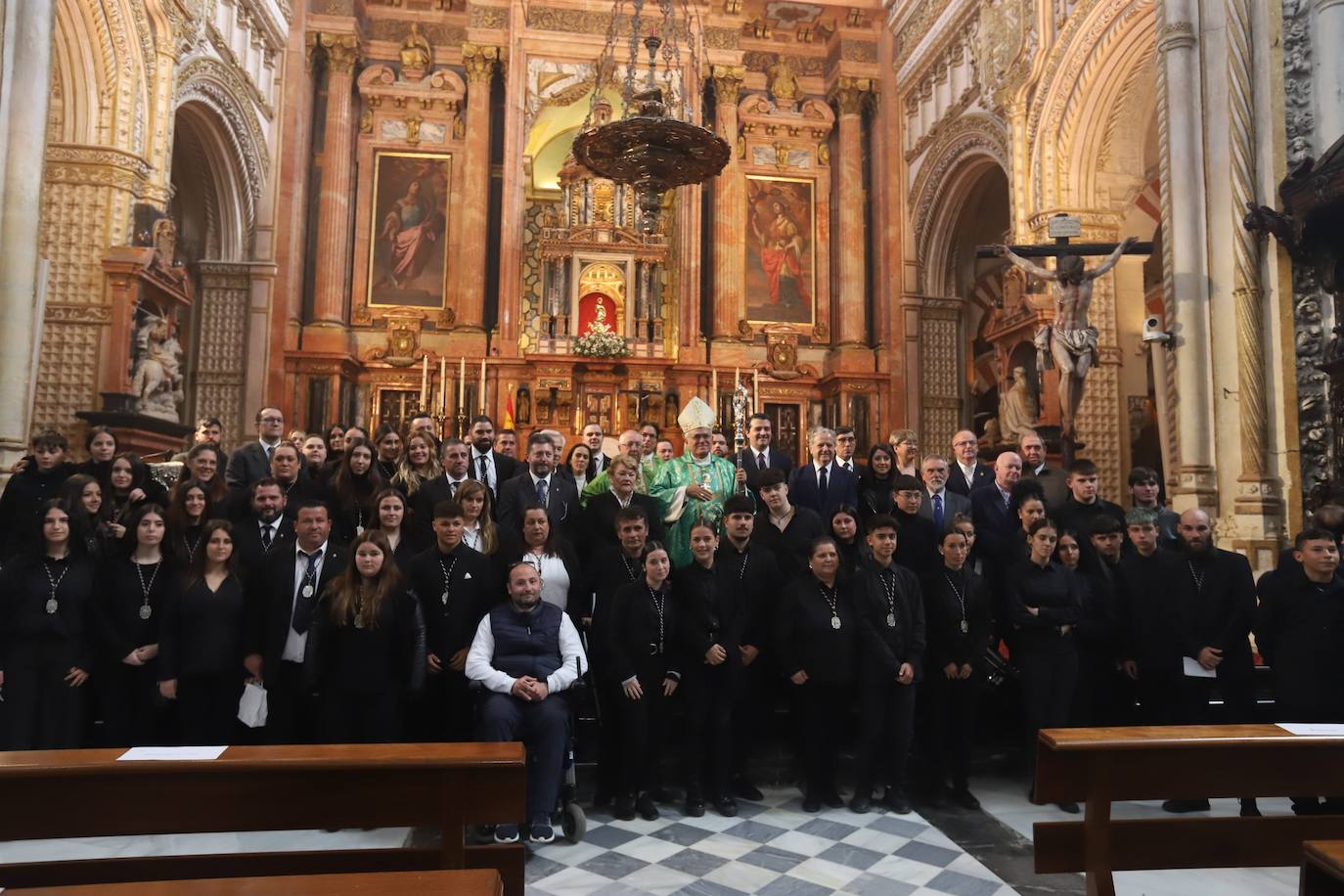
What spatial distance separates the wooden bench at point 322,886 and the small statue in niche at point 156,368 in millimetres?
8898

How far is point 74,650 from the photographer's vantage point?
435cm

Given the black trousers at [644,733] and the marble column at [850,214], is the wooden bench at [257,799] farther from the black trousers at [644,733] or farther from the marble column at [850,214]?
the marble column at [850,214]

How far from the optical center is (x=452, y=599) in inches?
179

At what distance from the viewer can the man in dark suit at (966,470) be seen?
617cm

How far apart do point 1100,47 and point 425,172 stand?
1014cm

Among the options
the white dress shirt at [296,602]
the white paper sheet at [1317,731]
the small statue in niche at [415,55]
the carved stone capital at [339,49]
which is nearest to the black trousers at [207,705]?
the white dress shirt at [296,602]

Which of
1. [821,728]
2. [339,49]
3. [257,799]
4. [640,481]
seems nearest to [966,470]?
[640,481]

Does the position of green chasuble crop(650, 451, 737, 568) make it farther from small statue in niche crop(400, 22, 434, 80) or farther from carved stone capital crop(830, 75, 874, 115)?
small statue in niche crop(400, 22, 434, 80)

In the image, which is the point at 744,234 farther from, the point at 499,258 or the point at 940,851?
the point at 940,851

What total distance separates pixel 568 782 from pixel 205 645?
1783 mm

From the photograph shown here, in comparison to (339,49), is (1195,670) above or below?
below

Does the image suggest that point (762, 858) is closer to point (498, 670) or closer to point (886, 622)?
point (886, 622)

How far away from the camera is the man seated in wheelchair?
4.11m

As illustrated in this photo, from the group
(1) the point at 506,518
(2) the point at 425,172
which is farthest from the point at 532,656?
(2) the point at 425,172
